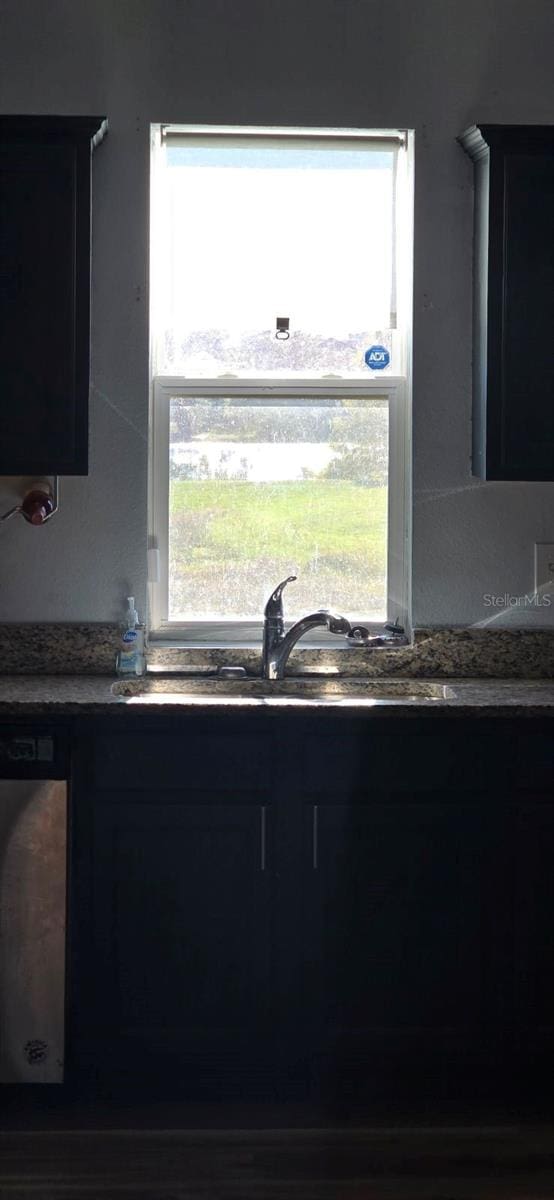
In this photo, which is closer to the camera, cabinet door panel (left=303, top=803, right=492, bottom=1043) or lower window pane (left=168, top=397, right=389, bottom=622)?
cabinet door panel (left=303, top=803, right=492, bottom=1043)

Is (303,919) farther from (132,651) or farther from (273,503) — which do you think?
(273,503)

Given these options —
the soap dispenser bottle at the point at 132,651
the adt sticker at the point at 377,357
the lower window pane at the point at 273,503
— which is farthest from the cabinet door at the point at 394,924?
the adt sticker at the point at 377,357

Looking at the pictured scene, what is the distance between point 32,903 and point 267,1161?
739 mm

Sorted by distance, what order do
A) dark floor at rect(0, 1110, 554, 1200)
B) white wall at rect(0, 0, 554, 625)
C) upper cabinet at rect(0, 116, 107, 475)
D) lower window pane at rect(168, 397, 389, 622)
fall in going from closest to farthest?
dark floor at rect(0, 1110, 554, 1200) → upper cabinet at rect(0, 116, 107, 475) → white wall at rect(0, 0, 554, 625) → lower window pane at rect(168, 397, 389, 622)

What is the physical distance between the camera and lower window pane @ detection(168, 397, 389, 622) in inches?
141

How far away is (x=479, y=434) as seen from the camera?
3389 millimetres

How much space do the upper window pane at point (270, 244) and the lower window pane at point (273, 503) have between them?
132 mm

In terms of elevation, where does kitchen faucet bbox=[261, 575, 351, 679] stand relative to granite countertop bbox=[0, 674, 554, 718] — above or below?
above

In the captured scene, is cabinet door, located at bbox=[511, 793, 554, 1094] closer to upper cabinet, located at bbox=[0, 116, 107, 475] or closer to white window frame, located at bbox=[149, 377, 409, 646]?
white window frame, located at bbox=[149, 377, 409, 646]

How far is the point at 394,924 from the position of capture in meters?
2.98

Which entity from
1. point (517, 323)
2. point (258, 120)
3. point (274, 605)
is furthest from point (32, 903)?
point (258, 120)

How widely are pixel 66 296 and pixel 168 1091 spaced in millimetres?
1869

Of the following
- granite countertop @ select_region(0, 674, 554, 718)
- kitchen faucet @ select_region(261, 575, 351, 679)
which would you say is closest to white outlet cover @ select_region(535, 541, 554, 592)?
granite countertop @ select_region(0, 674, 554, 718)

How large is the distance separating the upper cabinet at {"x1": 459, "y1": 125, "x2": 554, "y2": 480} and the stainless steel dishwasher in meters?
1.30
